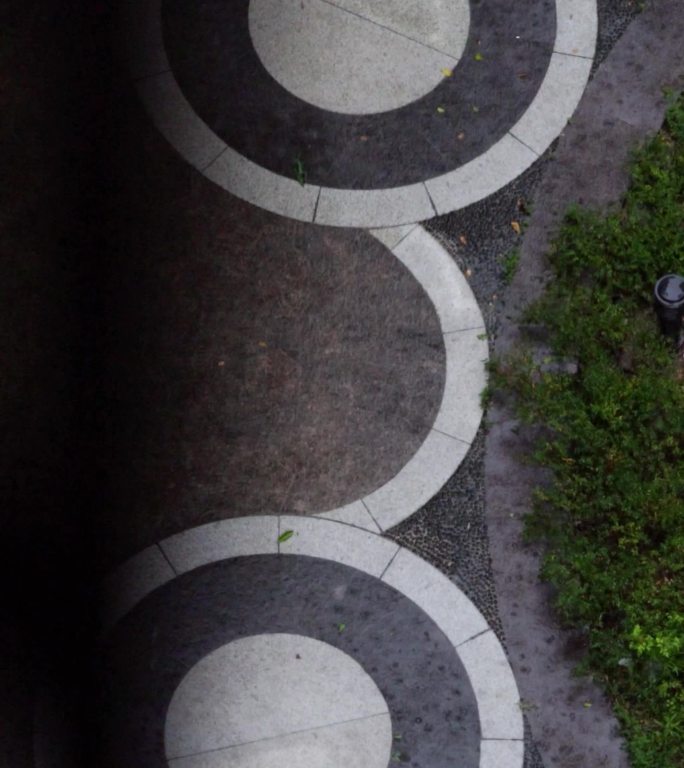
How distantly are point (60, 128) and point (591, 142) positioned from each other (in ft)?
10.1

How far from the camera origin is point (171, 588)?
6.31 meters

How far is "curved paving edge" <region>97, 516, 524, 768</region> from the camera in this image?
20.5 ft

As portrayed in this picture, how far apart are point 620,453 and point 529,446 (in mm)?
501

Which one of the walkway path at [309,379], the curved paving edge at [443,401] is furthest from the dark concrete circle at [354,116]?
the curved paving edge at [443,401]

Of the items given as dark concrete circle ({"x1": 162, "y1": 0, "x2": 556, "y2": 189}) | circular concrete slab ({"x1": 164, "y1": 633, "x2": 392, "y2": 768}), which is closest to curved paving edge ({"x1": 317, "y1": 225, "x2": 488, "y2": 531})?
dark concrete circle ({"x1": 162, "y1": 0, "x2": 556, "y2": 189})

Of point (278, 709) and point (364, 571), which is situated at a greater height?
point (364, 571)

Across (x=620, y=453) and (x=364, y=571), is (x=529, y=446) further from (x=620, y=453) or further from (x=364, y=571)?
(x=364, y=571)

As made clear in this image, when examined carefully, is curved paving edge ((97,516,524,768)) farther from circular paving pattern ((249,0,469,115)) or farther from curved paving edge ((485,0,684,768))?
circular paving pattern ((249,0,469,115))

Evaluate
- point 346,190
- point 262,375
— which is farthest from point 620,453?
point 346,190

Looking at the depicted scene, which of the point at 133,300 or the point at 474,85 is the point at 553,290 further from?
the point at 133,300

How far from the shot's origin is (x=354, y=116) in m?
6.67

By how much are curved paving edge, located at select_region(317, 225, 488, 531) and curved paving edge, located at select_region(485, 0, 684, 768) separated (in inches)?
5.9

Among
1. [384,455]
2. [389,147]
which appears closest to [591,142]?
[389,147]

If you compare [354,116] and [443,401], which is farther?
[354,116]
